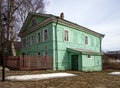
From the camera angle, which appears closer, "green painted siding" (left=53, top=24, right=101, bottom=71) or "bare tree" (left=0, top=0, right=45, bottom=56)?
"green painted siding" (left=53, top=24, right=101, bottom=71)

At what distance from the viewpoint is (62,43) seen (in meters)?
24.6

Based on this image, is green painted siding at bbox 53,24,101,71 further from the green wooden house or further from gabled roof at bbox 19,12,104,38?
gabled roof at bbox 19,12,104,38

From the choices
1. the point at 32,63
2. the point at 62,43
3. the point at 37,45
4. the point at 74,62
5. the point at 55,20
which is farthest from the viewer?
the point at 37,45

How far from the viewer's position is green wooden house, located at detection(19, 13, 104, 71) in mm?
23844

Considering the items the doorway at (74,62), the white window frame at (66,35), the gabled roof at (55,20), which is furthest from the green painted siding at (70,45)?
the gabled roof at (55,20)

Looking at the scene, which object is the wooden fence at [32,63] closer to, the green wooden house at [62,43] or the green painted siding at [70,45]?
the green wooden house at [62,43]

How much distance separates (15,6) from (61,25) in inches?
439

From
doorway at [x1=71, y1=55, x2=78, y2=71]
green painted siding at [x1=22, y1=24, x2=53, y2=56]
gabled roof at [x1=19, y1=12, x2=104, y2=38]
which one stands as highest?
gabled roof at [x1=19, y1=12, x2=104, y2=38]

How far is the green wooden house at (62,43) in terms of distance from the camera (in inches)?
939

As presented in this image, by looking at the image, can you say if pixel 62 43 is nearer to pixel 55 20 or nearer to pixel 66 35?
pixel 66 35

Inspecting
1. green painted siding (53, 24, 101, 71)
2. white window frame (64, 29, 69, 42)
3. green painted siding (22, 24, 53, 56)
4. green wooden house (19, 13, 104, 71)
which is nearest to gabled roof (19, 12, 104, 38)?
green wooden house (19, 13, 104, 71)

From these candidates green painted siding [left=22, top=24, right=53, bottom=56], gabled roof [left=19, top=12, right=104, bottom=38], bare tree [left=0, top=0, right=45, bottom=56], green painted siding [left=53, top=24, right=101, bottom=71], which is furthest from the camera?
bare tree [left=0, top=0, right=45, bottom=56]

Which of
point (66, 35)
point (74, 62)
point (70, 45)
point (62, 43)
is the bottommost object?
point (74, 62)

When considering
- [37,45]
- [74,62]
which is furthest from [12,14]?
[74,62]
